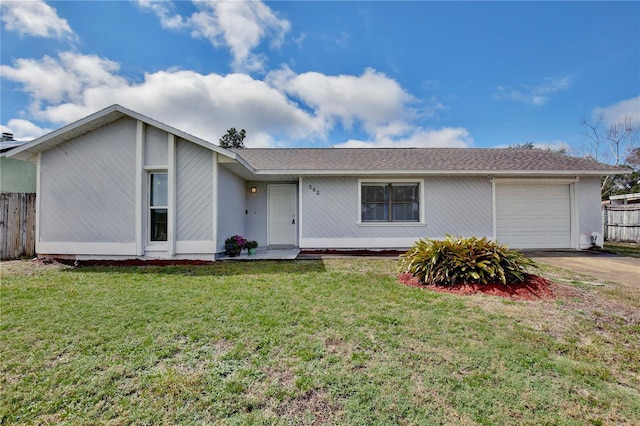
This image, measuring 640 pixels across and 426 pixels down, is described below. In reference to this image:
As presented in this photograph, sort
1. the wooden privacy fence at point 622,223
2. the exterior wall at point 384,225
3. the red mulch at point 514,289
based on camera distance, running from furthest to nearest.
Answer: the wooden privacy fence at point 622,223 → the exterior wall at point 384,225 → the red mulch at point 514,289

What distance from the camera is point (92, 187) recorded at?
A: 23.7 feet

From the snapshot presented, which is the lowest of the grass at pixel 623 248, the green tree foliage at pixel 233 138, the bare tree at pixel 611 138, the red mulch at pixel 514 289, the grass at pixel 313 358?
the grass at pixel 313 358

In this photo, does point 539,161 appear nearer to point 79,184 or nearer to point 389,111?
point 389,111

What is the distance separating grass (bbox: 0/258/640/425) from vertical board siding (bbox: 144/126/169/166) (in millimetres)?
3670

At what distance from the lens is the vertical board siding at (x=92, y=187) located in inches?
282

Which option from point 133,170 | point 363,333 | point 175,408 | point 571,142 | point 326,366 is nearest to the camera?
point 175,408

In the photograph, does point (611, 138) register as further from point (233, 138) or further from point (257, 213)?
point (233, 138)

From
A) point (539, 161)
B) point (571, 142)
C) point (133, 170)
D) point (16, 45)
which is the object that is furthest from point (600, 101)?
point (16, 45)

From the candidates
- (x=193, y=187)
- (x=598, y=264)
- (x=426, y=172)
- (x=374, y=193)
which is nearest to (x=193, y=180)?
(x=193, y=187)

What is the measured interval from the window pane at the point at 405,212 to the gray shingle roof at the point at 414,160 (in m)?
1.28

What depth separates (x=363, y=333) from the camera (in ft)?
10.0

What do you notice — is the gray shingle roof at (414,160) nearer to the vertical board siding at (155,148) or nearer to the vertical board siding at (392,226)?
the vertical board siding at (392,226)

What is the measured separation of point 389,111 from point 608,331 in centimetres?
1430

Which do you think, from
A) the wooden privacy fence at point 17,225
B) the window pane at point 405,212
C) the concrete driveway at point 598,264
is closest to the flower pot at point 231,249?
the window pane at point 405,212
